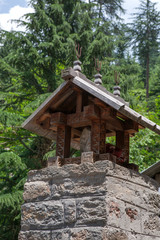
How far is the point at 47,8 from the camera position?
1143 centimetres

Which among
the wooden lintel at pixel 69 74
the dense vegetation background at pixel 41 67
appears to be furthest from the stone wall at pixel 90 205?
the dense vegetation background at pixel 41 67

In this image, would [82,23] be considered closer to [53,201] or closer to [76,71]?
[76,71]

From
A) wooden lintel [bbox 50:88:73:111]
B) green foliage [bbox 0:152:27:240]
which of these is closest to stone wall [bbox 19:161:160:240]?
wooden lintel [bbox 50:88:73:111]

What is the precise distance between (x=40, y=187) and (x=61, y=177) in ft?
1.19

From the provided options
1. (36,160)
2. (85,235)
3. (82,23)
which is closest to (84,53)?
(82,23)

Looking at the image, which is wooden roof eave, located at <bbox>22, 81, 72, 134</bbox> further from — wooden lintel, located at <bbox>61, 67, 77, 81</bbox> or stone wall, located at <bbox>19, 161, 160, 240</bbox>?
stone wall, located at <bbox>19, 161, 160, 240</bbox>

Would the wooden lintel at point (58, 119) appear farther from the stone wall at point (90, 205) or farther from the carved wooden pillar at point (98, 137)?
the stone wall at point (90, 205)

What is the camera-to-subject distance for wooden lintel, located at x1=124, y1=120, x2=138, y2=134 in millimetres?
5156

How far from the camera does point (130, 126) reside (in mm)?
5176

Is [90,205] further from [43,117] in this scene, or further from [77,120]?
[43,117]

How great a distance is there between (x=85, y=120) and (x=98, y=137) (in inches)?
13.3

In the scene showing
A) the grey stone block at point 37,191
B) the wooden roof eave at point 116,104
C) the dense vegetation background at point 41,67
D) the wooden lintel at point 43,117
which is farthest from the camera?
the dense vegetation background at point 41,67

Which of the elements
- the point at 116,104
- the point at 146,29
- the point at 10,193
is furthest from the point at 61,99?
the point at 146,29

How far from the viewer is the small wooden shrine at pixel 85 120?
179 inches
